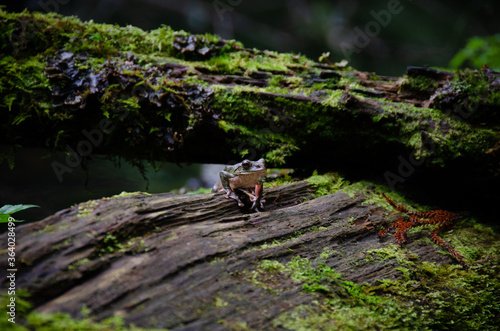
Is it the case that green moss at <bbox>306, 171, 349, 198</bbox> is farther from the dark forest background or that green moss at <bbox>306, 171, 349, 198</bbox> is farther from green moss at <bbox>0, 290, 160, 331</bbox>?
the dark forest background

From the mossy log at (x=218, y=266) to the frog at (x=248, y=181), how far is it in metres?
0.23

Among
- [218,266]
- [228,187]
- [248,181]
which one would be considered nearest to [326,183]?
[248,181]

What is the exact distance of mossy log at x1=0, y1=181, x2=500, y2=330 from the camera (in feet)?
6.11

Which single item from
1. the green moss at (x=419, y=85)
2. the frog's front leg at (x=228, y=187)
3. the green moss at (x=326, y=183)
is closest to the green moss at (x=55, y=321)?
the frog's front leg at (x=228, y=187)

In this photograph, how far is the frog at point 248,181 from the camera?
128 inches

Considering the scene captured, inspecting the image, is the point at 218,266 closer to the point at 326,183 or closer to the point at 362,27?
the point at 326,183

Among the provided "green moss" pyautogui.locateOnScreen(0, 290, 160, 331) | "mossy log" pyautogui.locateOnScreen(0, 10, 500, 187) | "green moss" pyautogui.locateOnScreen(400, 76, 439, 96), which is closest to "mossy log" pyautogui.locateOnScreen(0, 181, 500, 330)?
"green moss" pyautogui.locateOnScreen(0, 290, 160, 331)

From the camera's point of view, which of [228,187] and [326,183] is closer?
[228,187]

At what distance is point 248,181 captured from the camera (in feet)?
11.3

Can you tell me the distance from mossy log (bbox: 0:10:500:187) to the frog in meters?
0.62

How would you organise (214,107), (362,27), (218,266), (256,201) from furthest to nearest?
(362,27) → (214,107) → (256,201) → (218,266)

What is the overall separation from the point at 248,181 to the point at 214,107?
1144 millimetres

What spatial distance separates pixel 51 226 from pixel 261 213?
1804 mm

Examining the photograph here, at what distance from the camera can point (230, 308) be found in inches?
77.0
